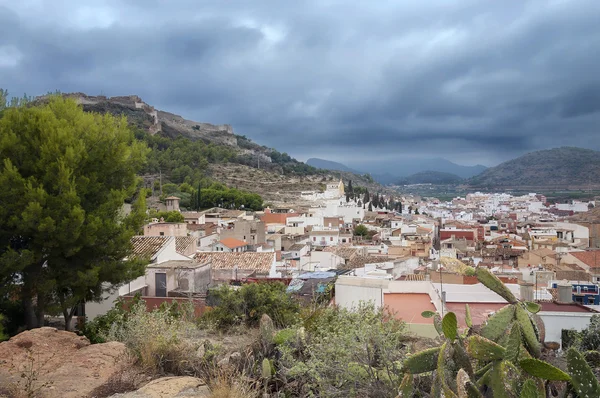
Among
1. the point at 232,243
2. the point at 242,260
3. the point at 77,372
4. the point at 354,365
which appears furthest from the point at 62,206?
the point at 232,243

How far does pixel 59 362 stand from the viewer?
5.54 m

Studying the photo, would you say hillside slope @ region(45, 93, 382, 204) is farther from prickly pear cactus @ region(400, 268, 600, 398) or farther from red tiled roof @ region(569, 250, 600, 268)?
prickly pear cactus @ region(400, 268, 600, 398)

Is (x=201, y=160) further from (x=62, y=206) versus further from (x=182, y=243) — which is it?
(x=62, y=206)

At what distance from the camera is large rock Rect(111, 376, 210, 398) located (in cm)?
477

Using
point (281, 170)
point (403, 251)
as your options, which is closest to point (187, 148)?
point (281, 170)

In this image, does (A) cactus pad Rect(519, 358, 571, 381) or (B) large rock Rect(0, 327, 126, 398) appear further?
(B) large rock Rect(0, 327, 126, 398)

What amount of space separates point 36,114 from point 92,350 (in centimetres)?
563

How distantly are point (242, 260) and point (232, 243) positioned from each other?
25.1 ft

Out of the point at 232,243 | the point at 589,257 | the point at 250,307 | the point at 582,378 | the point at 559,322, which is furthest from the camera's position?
the point at 232,243

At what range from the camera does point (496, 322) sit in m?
3.43

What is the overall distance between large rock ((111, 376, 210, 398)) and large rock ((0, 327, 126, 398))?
1.40ft

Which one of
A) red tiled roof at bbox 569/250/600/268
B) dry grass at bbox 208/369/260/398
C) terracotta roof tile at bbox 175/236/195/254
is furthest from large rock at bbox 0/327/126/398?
red tiled roof at bbox 569/250/600/268

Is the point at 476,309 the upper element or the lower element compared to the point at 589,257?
upper

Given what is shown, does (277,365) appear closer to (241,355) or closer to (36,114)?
(241,355)
